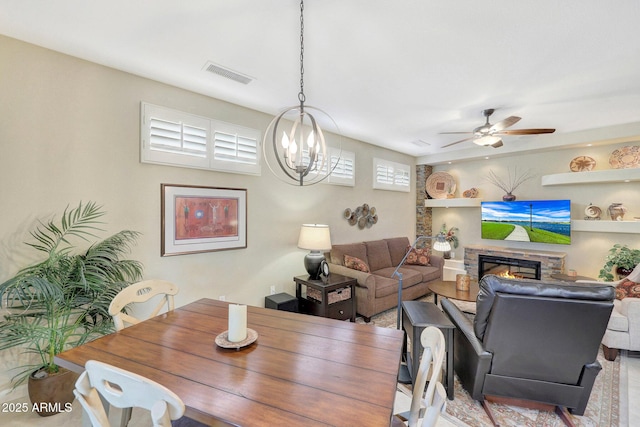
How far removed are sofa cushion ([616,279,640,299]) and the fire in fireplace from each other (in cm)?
159

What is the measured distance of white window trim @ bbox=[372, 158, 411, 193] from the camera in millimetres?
5516

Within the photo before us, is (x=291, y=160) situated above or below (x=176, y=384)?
above

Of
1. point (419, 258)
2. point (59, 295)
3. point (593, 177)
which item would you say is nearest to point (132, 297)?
point (59, 295)

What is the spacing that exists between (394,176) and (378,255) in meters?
1.91

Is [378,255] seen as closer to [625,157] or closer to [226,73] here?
→ [226,73]

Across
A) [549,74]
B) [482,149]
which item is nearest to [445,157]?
[482,149]

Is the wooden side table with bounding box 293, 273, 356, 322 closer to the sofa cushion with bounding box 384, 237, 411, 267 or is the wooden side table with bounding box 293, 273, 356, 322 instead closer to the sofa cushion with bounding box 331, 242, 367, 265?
the sofa cushion with bounding box 331, 242, 367, 265

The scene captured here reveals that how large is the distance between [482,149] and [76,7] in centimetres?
604

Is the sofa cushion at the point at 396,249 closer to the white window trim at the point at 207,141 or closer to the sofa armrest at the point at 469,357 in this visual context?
the sofa armrest at the point at 469,357

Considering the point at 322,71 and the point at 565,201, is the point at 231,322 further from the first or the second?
the point at 565,201

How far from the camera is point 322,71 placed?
261 cm

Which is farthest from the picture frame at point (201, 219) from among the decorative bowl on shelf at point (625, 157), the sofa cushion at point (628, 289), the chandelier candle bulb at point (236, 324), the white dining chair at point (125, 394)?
the decorative bowl on shelf at point (625, 157)

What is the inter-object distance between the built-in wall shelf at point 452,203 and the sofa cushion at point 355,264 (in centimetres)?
316

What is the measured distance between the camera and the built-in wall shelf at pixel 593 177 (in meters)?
4.09
